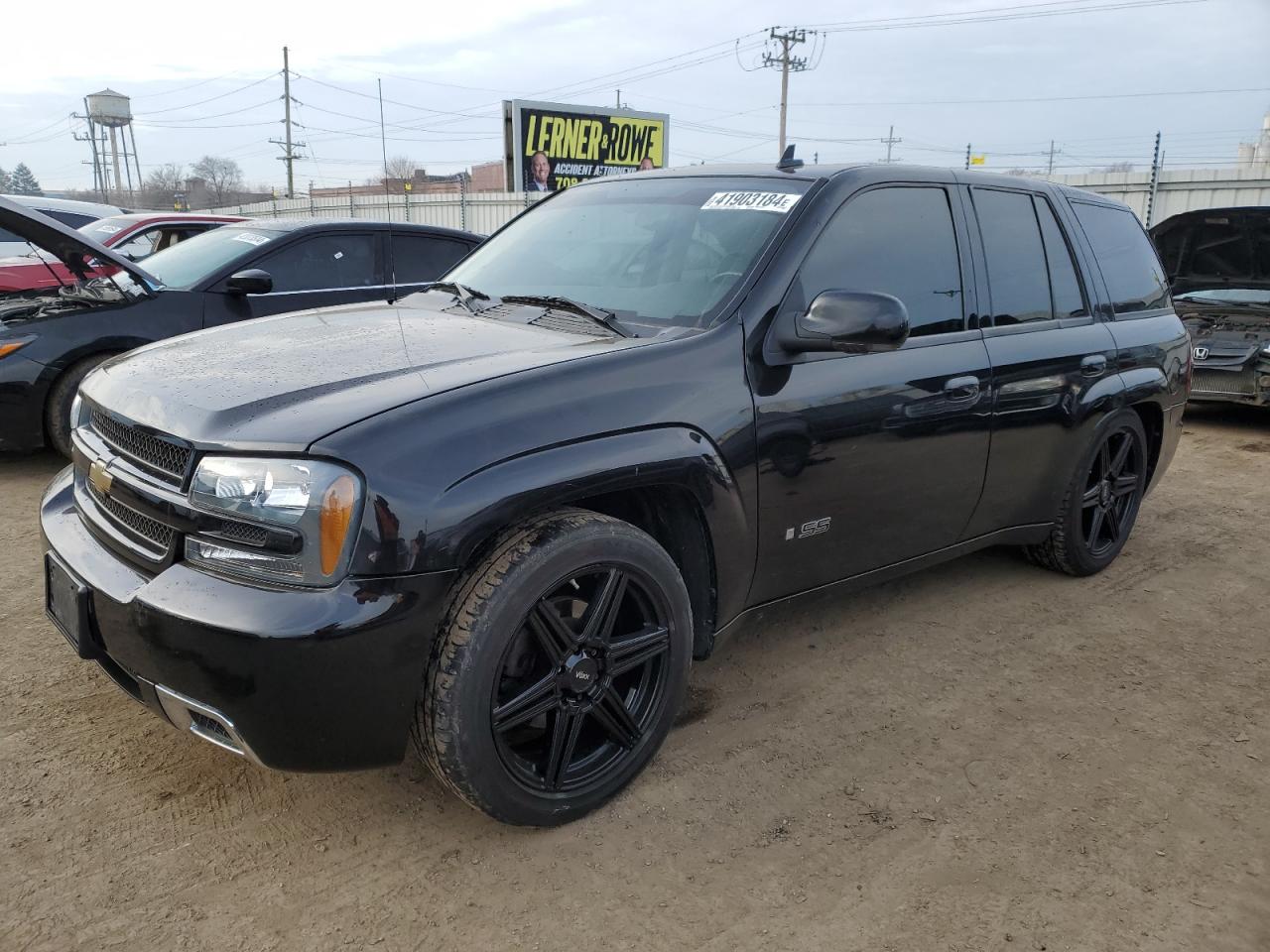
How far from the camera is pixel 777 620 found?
3924 mm

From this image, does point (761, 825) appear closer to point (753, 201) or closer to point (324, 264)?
point (753, 201)

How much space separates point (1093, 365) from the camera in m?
4.03

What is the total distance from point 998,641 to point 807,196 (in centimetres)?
192

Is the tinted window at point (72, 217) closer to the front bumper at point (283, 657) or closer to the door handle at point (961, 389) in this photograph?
the front bumper at point (283, 657)

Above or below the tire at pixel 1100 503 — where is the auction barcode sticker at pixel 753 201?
above

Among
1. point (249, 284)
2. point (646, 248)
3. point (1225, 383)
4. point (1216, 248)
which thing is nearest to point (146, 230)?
point (249, 284)

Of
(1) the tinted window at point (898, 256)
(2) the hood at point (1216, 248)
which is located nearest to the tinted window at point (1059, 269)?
(1) the tinted window at point (898, 256)

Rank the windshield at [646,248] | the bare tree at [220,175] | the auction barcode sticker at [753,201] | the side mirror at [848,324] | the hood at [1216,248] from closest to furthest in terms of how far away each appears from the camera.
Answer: the side mirror at [848,324]
the windshield at [646,248]
the auction barcode sticker at [753,201]
the hood at [1216,248]
the bare tree at [220,175]

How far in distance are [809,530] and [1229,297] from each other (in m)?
7.53

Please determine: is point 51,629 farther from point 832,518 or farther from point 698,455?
point 832,518

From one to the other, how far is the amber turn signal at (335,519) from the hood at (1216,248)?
8733 millimetres

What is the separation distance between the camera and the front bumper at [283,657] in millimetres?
2023

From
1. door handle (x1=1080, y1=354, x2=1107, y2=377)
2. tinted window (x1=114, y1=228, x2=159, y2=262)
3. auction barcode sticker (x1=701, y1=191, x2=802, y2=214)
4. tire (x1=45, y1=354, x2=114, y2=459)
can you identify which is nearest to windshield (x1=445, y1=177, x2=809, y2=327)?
auction barcode sticker (x1=701, y1=191, x2=802, y2=214)

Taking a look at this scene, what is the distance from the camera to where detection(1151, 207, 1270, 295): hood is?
834 cm
